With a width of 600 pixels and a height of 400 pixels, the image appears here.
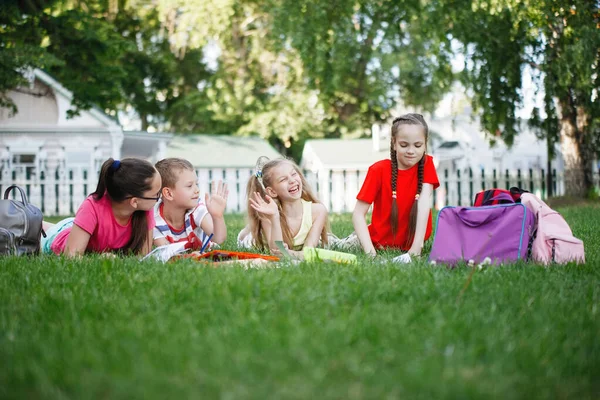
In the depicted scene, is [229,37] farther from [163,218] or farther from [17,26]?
[163,218]

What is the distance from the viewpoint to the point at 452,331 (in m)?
2.49

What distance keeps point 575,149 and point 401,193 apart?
12.4 m

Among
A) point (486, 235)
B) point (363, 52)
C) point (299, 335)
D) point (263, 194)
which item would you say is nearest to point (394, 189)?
point (263, 194)

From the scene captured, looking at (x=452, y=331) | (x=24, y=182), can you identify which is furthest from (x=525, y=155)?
(x=452, y=331)

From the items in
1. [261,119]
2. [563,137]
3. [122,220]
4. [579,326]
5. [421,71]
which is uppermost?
[421,71]

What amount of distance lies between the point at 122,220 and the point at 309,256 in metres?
1.68


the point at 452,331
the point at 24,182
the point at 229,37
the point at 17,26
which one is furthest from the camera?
the point at 229,37

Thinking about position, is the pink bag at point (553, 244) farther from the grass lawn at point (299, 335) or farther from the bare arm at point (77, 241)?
the bare arm at point (77, 241)

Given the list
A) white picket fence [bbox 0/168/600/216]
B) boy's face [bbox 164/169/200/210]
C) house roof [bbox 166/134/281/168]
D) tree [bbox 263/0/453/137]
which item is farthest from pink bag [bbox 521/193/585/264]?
house roof [bbox 166/134/281/168]

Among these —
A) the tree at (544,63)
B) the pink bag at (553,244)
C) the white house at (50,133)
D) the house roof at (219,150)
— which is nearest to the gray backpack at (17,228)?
the pink bag at (553,244)

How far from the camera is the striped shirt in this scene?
5.86 meters

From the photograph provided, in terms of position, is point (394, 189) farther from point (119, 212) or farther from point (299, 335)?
point (299, 335)

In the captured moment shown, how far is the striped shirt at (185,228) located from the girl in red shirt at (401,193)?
1.50 metres

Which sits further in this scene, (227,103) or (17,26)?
(227,103)
